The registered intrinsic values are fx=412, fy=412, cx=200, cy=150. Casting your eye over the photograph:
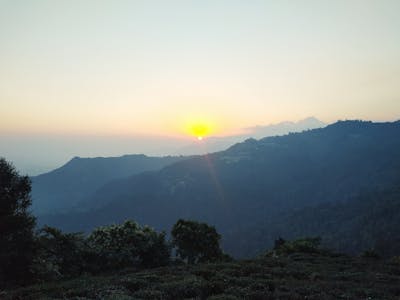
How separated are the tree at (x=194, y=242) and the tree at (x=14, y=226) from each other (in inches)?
986

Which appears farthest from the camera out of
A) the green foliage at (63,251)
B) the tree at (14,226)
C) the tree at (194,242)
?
the tree at (194,242)

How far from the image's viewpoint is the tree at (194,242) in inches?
2414

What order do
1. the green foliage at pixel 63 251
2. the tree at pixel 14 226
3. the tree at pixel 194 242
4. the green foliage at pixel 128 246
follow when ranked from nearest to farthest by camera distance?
the tree at pixel 14 226
the green foliage at pixel 63 251
the green foliage at pixel 128 246
the tree at pixel 194 242

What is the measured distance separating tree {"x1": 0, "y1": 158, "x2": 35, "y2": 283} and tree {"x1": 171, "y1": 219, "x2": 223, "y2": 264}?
2504 cm

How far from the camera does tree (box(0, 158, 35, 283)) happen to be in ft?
125

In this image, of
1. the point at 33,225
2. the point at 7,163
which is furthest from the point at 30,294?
the point at 7,163

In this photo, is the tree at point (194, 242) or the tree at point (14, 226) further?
the tree at point (194, 242)

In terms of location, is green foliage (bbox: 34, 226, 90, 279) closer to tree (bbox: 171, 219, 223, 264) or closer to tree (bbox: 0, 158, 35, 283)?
tree (bbox: 0, 158, 35, 283)

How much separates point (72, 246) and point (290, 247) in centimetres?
3806

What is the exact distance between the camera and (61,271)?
4275cm

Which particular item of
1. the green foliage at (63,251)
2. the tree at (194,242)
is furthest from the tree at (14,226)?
the tree at (194,242)

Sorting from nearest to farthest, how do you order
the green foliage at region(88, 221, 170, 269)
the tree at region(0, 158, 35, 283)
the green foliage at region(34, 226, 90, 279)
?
1. the tree at region(0, 158, 35, 283)
2. the green foliage at region(34, 226, 90, 279)
3. the green foliage at region(88, 221, 170, 269)

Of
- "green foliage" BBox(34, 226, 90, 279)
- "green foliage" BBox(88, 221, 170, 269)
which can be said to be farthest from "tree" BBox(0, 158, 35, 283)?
"green foliage" BBox(88, 221, 170, 269)

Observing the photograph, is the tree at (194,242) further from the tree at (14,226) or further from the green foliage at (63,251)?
the tree at (14,226)
